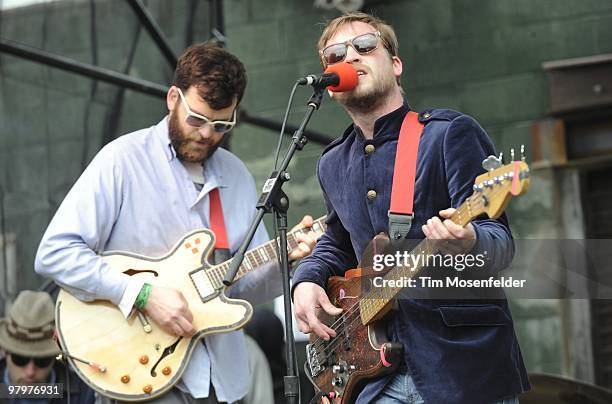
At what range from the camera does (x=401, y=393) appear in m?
3.47

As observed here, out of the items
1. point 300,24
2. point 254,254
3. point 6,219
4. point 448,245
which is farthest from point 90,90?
point 448,245

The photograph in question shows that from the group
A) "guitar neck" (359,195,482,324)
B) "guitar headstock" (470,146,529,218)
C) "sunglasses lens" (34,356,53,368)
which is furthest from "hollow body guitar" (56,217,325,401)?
"guitar headstock" (470,146,529,218)

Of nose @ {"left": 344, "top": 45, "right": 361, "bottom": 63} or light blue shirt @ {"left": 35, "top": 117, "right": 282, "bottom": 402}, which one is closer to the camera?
nose @ {"left": 344, "top": 45, "right": 361, "bottom": 63}

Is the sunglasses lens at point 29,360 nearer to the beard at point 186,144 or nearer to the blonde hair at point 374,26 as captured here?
the beard at point 186,144

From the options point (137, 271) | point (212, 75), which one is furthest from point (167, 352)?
point (212, 75)

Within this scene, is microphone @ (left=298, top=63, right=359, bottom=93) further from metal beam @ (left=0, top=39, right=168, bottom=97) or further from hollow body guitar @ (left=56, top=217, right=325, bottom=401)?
metal beam @ (left=0, top=39, right=168, bottom=97)

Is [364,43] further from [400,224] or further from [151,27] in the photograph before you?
[151,27]

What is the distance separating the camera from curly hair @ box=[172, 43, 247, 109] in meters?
4.84

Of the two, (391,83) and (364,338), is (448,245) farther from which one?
(391,83)

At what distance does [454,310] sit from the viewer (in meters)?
3.40

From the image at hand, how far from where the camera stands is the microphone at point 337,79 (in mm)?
3711

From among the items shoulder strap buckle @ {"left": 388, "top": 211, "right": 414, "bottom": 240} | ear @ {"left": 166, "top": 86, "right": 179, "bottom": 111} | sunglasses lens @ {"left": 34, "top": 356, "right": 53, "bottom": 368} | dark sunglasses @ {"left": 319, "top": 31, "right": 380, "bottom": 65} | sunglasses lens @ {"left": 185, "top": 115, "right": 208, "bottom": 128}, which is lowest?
sunglasses lens @ {"left": 34, "top": 356, "right": 53, "bottom": 368}

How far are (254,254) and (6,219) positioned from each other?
1490mm

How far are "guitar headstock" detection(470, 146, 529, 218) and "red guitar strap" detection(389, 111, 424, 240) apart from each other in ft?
1.02
